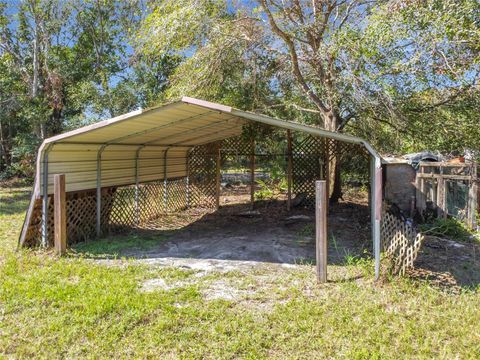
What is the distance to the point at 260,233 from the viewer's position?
22.6 ft

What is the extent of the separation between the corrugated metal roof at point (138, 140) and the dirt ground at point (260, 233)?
1.37 metres

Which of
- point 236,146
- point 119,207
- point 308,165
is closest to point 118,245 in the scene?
point 119,207

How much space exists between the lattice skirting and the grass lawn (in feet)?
3.90

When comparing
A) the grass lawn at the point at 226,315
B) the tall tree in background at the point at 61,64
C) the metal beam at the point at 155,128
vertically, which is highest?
the tall tree in background at the point at 61,64

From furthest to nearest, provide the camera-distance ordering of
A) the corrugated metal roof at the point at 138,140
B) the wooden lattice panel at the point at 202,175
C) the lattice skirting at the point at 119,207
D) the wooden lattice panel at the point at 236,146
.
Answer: the wooden lattice panel at the point at 202,175
the wooden lattice panel at the point at 236,146
the lattice skirting at the point at 119,207
the corrugated metal roof at the point at 138,140

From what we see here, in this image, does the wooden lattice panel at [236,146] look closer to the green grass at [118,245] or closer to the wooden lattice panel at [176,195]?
the wooden lattice panel at [176,195]

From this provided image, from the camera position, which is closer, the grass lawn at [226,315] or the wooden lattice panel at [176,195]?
the grass lawn at [226,315]

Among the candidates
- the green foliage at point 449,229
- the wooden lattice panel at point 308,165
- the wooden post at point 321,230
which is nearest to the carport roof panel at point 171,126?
the wooden post at point 321,230

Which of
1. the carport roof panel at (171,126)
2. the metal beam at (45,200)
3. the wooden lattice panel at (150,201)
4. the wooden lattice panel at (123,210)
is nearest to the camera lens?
the carport roof panel at (171,126)

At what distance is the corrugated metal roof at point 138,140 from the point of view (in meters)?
4.88

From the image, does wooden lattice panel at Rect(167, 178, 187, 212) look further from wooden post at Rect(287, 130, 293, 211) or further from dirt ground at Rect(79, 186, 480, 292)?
wooden post at Rect(287, 130, 293, 211)

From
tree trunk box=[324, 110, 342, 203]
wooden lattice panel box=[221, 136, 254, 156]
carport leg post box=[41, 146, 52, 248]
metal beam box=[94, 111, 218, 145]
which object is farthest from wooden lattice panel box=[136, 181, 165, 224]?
tree trunk box=[324, 110, 342, 203]

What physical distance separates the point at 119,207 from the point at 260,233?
9.21 ft

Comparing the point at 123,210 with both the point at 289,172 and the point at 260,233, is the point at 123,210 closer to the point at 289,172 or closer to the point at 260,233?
the point at 260,233
